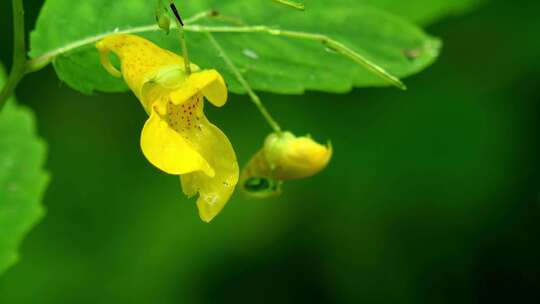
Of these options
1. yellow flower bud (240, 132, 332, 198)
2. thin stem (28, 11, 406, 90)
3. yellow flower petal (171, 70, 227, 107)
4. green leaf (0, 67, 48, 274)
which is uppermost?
yellow flower petal (171, 70, 227, 107)

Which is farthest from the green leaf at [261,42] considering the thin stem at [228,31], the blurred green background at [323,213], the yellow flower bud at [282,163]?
the blurred green background at [323,213]

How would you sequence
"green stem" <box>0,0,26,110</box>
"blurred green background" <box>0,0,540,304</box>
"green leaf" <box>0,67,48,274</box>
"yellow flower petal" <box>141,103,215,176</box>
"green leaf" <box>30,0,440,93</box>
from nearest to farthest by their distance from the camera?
"yellow flower petal" <box>141,103,215,176</box> < "green stem" <box>0,0,26,110</box> < "green leaf" <box>30,0,440,93</box> < "green leaf" <box>0,67,48,274</box> < "blurred green background" <box>0,0,540,304</box>

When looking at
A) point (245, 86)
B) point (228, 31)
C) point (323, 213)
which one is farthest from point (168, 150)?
point (323, 213)

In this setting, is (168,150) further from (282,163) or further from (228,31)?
(228,31)

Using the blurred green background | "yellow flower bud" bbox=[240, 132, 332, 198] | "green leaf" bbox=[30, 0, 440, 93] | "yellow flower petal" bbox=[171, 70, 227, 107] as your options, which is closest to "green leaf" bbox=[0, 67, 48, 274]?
"green leaf" bbox=[30, 0, 440, 93]

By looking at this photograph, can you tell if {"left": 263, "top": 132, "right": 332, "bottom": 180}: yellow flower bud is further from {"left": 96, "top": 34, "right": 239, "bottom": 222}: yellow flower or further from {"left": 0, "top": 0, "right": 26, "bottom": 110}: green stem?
{"left": 0, "top": 0, "right": 26, "bottom": 110}: green stem

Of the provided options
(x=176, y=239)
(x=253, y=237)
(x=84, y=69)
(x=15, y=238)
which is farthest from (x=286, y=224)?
(x=84, y=69)

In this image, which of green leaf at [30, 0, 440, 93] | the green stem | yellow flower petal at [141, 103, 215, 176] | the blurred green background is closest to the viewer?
yellow flower petal at [141, 103, 215, 176]
